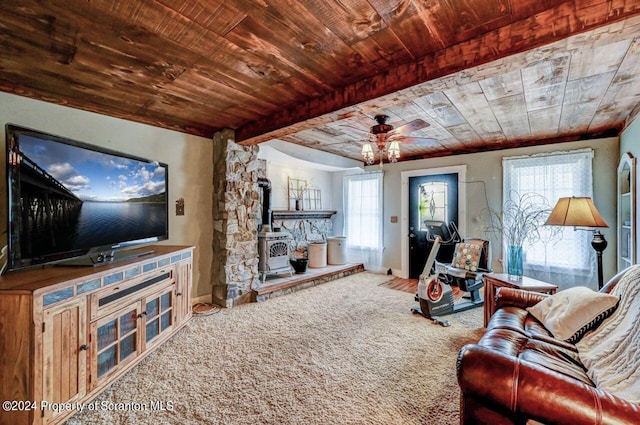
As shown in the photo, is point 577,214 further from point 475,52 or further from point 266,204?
point 266,204

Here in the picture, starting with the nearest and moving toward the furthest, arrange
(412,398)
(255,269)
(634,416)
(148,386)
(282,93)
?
(634,416) < (412,398) < (148,386) < (282,93) < (255,269)

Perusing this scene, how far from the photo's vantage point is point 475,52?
172cm

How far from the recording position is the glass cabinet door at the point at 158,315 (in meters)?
2.45

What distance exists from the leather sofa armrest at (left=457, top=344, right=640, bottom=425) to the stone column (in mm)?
3120

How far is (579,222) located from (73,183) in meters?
4.50

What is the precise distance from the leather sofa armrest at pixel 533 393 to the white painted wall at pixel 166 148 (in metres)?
3.46

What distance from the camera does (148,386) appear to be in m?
2.06

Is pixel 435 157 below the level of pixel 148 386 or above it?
above

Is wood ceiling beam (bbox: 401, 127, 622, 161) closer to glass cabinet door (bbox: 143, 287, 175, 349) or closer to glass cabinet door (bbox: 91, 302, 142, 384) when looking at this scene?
glass cabinet door (bbox: 143, 287, 175, 349)

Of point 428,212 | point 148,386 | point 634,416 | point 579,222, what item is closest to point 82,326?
point 148,386

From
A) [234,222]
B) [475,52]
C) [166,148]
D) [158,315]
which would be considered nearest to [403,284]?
[234,222]

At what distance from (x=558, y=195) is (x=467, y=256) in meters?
1.59

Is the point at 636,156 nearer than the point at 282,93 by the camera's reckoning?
No

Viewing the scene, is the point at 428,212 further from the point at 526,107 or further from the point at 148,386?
the point at 148,386
